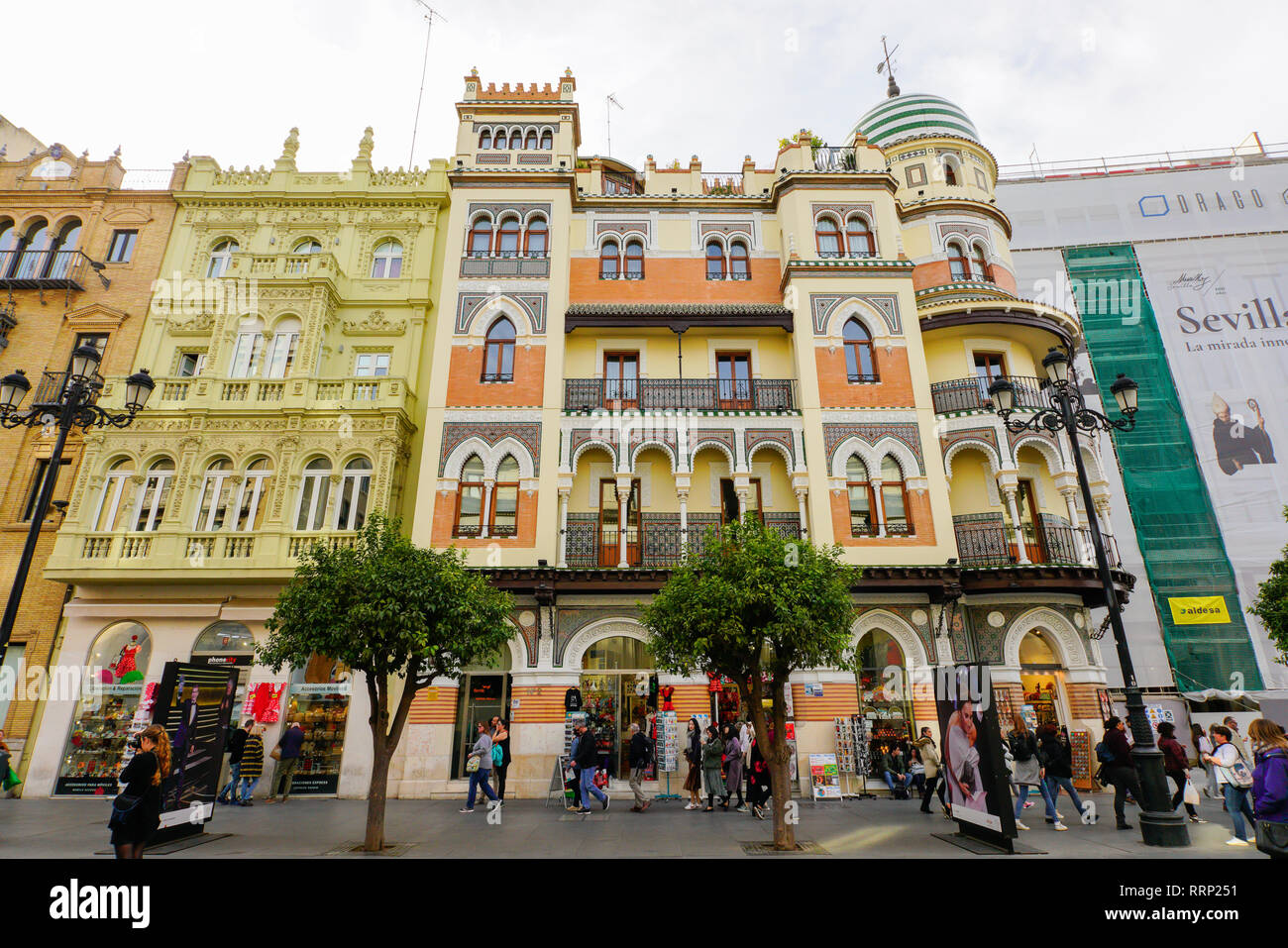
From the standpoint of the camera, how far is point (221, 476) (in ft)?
58.4

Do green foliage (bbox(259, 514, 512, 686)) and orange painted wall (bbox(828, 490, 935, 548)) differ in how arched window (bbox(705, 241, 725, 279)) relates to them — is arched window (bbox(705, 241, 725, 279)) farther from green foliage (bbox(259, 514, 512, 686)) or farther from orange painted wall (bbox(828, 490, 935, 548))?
green foliage (bbox(259, 514, 512, 686))

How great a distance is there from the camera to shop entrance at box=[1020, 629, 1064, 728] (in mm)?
16656

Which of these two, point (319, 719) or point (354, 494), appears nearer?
point (319, 719)

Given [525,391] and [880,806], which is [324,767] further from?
[880,806]

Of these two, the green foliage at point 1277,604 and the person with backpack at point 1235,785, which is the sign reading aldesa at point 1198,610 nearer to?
the green foliage at point 1277,604

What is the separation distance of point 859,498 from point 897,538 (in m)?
1.47

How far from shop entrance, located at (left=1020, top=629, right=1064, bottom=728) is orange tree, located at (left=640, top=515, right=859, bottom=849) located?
28.3 feet

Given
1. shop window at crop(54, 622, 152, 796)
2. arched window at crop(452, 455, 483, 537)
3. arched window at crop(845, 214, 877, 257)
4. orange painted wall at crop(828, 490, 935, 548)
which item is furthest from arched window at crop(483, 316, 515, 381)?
shop window at crop(54, 622, 152, 796)

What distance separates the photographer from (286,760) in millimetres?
15383

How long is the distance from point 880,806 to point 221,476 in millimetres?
18589

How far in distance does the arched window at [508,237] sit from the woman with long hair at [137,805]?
54.5 ft

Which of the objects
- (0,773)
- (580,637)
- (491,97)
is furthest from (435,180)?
(0,773)

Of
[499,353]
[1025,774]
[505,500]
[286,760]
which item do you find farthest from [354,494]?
[1025,774]

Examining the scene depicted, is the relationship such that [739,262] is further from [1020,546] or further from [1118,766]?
[1118,766]
